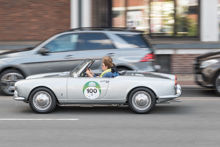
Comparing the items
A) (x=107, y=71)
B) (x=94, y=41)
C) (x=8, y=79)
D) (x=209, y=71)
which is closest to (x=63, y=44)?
(x=94, y=41)

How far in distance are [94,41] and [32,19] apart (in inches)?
247

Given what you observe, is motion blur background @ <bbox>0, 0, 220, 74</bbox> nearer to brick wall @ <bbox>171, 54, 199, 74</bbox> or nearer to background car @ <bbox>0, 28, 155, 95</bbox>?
brick wall @ <bbox>171, 54, 199, 74</bbox>

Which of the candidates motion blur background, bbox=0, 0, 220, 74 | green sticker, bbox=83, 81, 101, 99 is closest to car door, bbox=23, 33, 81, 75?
green sticker, bbox=83, 81, 101, 99

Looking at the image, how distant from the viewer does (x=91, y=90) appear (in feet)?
26.7

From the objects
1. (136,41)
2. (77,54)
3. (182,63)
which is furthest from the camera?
(182,63)

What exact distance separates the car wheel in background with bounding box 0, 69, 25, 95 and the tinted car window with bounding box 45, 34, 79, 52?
1.06m

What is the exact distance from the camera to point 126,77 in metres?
8.23

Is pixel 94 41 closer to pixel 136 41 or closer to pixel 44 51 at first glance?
pixel 136 41

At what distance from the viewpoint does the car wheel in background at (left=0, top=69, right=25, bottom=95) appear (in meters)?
10.8
